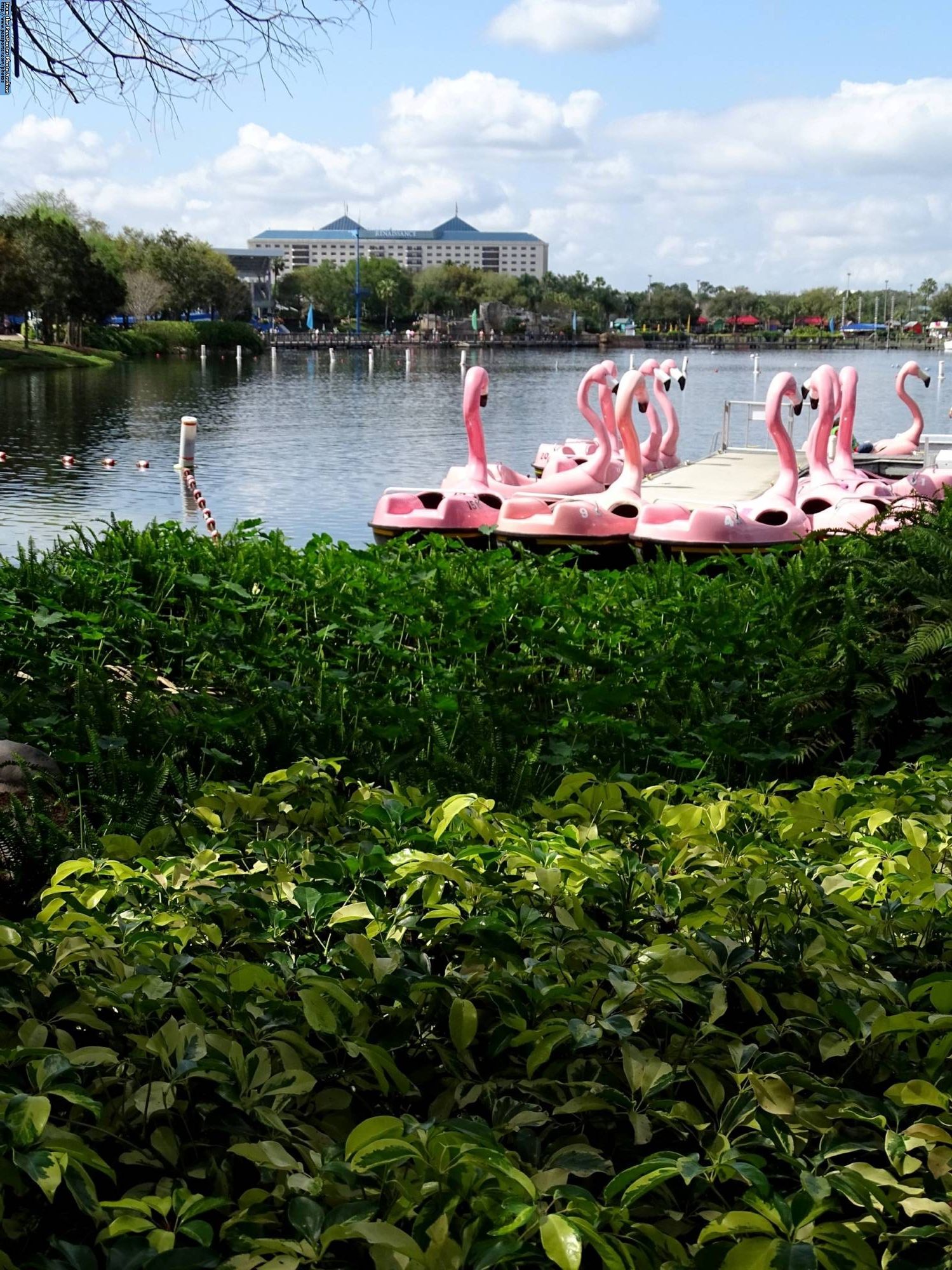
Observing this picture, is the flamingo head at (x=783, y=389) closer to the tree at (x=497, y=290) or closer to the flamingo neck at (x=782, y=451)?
the flamingo neck at (x=782, y=451)

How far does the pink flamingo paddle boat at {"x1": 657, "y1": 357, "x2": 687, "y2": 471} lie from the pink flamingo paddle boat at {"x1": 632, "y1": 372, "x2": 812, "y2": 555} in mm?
8259

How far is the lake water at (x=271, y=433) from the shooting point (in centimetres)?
2058

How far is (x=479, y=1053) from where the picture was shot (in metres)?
2.23

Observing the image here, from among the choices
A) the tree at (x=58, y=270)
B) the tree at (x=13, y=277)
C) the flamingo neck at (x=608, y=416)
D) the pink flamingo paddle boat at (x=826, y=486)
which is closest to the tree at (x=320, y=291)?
the tree at (x=58, y=270)

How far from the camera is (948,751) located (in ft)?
15.5

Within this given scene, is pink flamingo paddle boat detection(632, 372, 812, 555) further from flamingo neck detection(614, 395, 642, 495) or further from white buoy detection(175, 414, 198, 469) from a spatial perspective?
white buoy detection(175, 414, 198, 469)

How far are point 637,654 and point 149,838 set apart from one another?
285 cm

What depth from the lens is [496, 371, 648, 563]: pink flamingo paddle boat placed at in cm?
1162

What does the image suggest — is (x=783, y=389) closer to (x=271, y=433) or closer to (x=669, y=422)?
(x=669, y=422)

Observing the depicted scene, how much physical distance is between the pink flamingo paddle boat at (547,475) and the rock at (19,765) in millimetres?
9343

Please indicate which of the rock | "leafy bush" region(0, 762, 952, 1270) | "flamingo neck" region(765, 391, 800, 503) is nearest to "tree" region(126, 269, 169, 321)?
"flamingo neck" region(765, 391, 800, 503)

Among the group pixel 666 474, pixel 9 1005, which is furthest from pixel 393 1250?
pixel 666 474

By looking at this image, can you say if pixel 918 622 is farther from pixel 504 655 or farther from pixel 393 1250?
pixel 393 1250

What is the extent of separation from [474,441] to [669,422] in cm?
780
